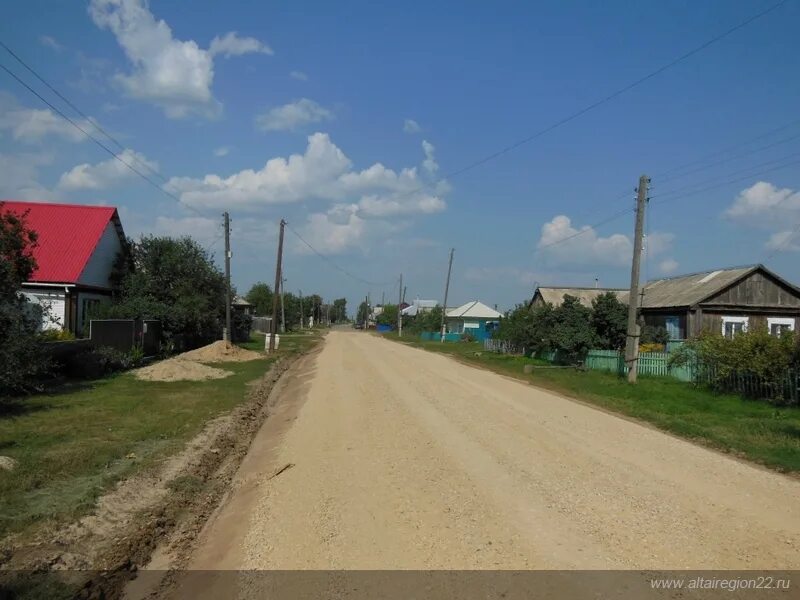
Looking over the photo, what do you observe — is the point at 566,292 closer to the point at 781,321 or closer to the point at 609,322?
the point at 781,321

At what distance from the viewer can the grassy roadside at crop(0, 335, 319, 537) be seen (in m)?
7.51

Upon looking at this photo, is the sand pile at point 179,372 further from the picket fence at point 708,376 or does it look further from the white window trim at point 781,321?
the white window trim at point 781,321

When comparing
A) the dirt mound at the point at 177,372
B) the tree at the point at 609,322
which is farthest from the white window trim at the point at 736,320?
the dirt mound at the point at 177,372

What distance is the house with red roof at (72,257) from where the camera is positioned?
94.4ft

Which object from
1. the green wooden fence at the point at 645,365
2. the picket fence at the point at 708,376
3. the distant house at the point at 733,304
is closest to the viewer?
the picket fence at the point at 708,376

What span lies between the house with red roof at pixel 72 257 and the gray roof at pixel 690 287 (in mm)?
28571

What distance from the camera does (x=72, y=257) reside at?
3033 cm

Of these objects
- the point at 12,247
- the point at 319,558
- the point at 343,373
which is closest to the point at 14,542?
the point at 319,558

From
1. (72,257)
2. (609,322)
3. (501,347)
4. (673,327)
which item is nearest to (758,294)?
(673,327)

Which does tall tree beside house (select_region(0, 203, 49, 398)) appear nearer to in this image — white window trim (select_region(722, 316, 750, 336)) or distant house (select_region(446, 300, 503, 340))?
white window trim (select_region(722, 316, 750, 336))

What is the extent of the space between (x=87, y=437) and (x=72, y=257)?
21.7 meters

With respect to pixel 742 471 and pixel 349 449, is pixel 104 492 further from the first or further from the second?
pixel 742 471

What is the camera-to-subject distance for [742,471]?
9.69 meters

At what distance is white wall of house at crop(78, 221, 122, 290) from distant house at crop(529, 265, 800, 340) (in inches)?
1053
